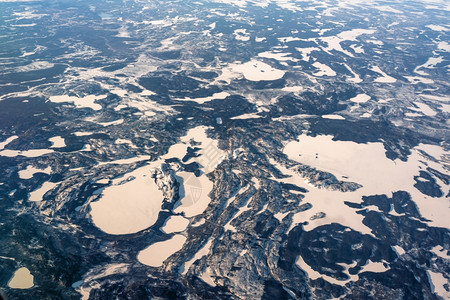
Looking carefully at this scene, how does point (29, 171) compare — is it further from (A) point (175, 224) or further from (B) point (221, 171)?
(B) point (221, 171)

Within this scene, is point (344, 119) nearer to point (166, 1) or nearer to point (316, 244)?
point (316, 244)

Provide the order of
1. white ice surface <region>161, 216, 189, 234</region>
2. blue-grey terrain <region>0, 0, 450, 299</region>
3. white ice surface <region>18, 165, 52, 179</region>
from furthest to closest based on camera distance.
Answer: white ice surface <region>18, 165, 52, 179</region> → white ice surface <region>161, 216, 189, 234</region> → blue-grey terrain <region>0, 0, 450, 299</region>

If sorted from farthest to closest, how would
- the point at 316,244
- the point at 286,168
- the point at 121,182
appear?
the point at 286,168
the point at 121,182
the point at 316,244

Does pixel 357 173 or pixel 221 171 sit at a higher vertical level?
pixel 221 171

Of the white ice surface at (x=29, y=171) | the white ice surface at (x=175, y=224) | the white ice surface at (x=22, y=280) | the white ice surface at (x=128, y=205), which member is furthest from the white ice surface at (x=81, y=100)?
the white ice surface at (x=22, y=280)

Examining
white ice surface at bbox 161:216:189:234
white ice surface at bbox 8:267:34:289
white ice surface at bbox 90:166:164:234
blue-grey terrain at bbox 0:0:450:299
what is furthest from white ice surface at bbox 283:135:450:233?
white ice surface at bbox 8:267:34:289

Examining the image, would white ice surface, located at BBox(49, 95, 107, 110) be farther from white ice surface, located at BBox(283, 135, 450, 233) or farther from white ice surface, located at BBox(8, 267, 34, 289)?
white ice surface, located at BBox(283, 135, 450, 233)

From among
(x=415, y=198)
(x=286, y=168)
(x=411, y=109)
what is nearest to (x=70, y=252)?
(x=286, y=168)

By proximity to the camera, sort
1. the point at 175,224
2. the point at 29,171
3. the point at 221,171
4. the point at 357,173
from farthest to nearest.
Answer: the point at 357,173 → the point at 221,171 → the point at 29,171 → the point at 175,224

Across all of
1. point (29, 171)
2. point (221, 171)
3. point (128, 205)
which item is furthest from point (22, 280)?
point (221, 171)
